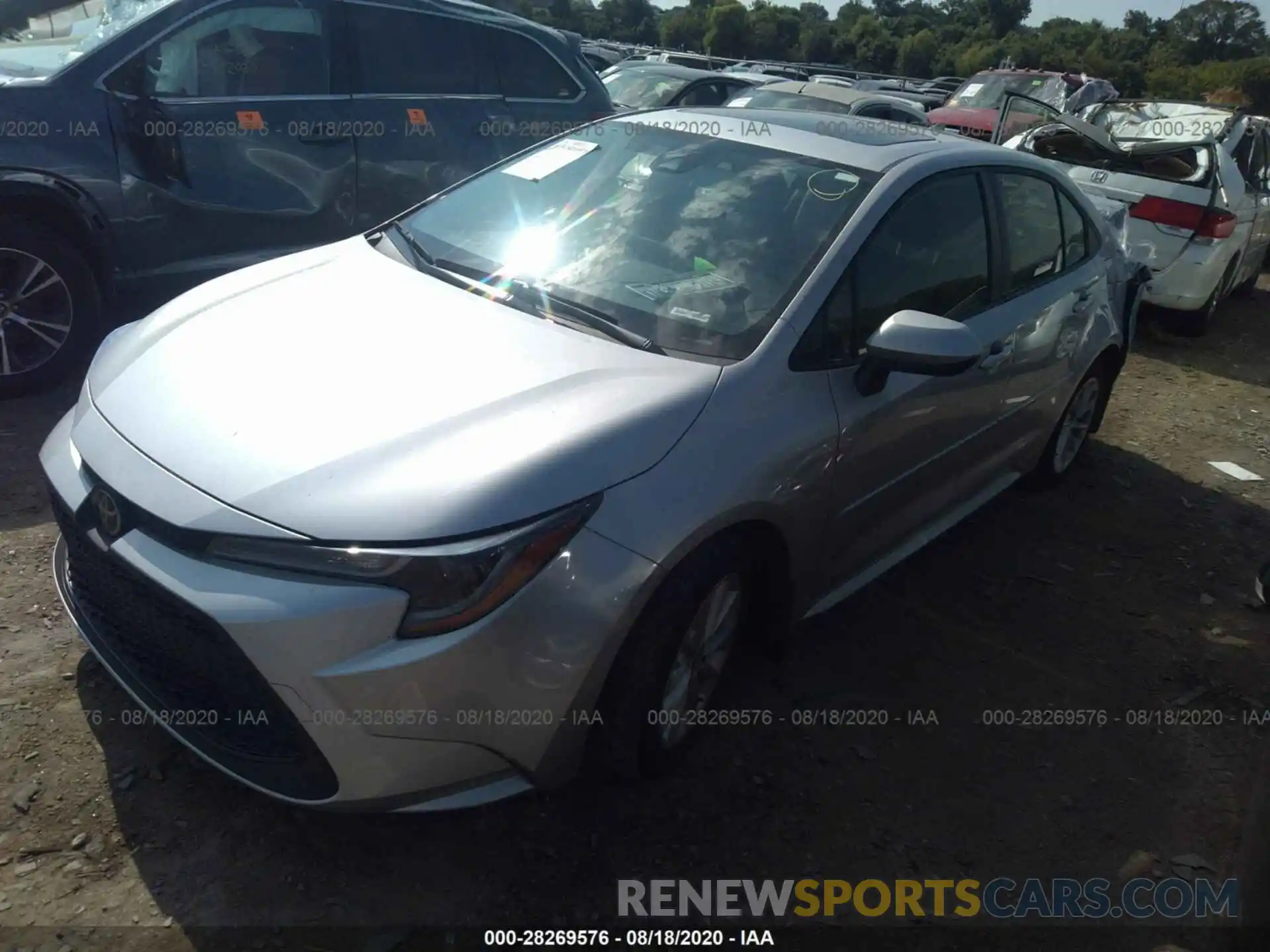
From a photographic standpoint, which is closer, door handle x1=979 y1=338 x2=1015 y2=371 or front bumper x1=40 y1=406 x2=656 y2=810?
front bumper x1=40 y1=406 x2=656 y2=810

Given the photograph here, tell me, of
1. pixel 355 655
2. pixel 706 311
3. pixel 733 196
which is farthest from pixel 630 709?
pixel 733 196

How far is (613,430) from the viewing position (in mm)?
2469

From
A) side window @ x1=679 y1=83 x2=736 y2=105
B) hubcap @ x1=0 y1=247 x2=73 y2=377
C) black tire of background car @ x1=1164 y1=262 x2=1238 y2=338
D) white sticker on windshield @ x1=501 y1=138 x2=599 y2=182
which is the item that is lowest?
black tire of background car @ x1=1164 y1=262 x2=1238 y2=338

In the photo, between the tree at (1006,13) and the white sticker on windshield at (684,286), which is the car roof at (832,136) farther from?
the tree at (1006,13)

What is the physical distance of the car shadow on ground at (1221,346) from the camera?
7.83 metres

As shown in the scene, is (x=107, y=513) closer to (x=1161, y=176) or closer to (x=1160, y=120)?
(x=1161, y=176)

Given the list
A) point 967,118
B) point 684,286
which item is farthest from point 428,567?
point 967,118

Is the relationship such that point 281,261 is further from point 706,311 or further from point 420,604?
point 420,604

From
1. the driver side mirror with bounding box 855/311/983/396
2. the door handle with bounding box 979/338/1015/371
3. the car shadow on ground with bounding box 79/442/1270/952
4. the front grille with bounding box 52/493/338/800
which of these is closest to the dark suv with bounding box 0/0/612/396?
the car shadow on ground with bounding box 79/442/1270/952

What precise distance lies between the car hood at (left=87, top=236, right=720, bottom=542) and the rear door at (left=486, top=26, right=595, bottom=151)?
333 centimetres

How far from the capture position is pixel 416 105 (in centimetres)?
571

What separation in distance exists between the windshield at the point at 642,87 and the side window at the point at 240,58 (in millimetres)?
5865

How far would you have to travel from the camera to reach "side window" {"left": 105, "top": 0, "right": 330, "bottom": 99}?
4.82 m

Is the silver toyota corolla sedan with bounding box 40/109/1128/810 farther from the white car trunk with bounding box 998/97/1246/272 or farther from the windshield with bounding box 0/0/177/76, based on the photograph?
the white car trunk with bounding box 998/97/1246/272
